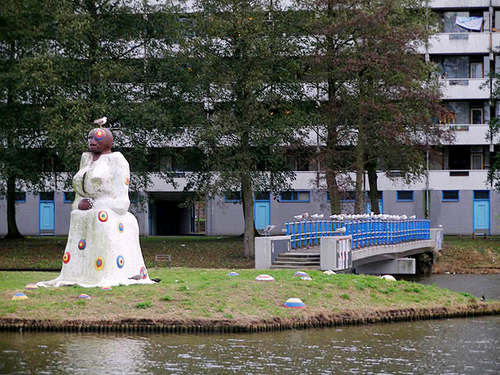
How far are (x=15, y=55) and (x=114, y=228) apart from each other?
2720cm

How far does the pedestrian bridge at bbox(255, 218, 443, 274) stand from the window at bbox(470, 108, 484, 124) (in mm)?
19529

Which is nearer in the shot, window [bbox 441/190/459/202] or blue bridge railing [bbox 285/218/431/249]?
blue bridge railing [bbox 285/218/431/249]

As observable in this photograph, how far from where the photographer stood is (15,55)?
50.5 metres

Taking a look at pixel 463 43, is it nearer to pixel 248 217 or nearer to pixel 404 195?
pixel 404 195

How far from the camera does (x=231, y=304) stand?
24.2 meters

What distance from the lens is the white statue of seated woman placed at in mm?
25703

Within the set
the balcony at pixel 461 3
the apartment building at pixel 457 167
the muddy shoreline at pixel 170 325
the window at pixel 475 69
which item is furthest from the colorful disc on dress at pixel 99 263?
the window at pixel 475 69

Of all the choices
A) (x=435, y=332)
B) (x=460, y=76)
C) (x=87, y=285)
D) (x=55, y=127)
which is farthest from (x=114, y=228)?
(x=460, y=76)

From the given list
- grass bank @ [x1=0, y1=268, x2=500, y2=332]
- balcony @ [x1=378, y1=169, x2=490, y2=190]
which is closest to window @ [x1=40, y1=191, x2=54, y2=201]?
balcony @ [x1=378, y1=169, x2=490, y2=190]

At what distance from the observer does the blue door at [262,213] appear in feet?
223

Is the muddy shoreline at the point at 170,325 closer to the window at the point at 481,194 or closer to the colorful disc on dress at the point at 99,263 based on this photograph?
the colorful disc on dress at the point at 99,263

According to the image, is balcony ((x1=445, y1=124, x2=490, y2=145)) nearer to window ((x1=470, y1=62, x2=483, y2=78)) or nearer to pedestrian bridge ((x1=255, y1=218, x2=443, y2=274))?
window ((x1=470, y1=62, x2=483, y2=78))

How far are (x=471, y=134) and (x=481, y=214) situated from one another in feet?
18.1

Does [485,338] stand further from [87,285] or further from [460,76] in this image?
[460,76]
